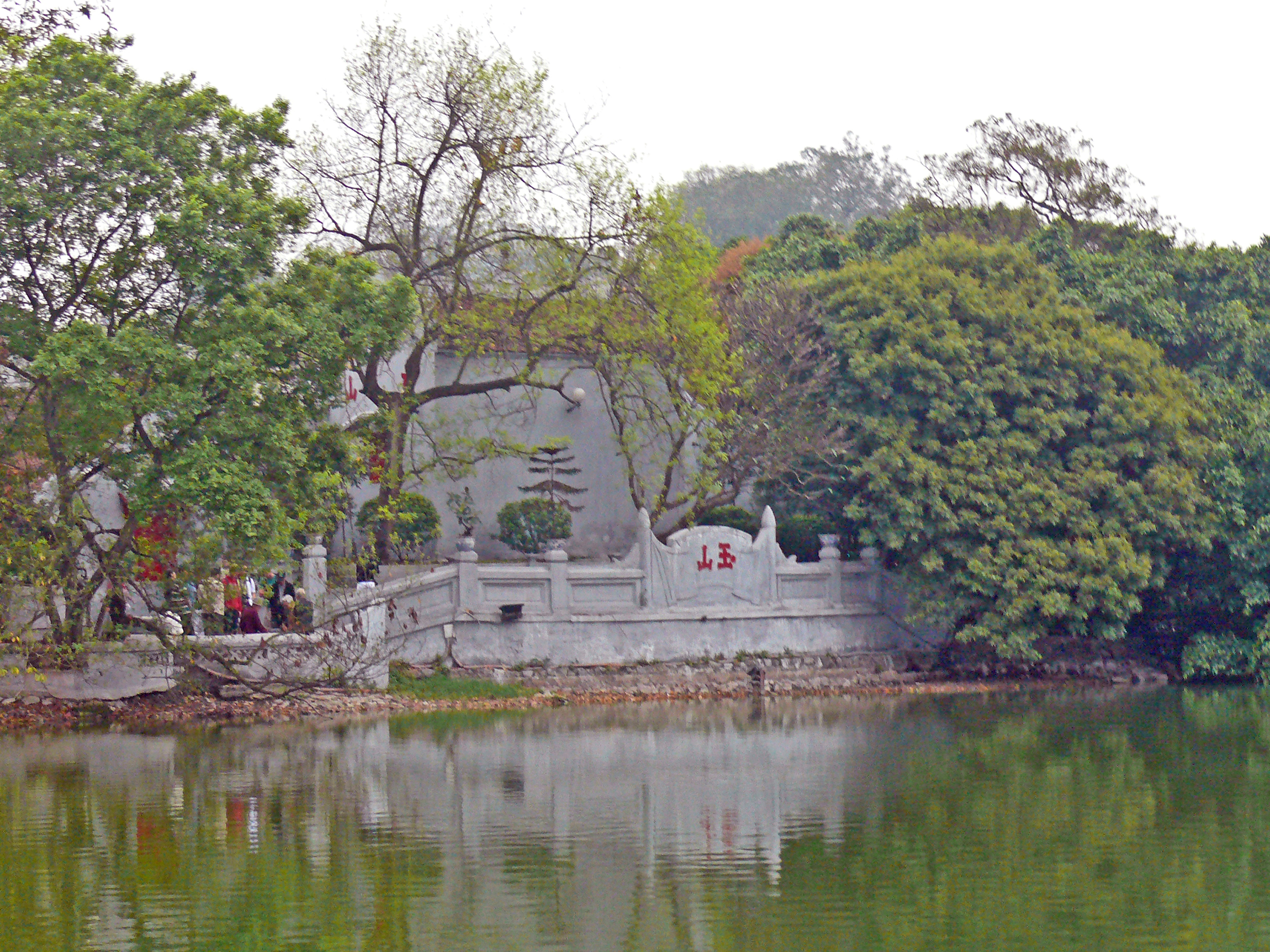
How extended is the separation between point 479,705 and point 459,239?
681 cm

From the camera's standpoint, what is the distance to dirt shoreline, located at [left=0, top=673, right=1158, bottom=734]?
17.8 metres

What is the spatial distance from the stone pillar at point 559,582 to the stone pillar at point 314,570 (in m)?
3.54

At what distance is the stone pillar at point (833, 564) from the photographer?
77.6ft

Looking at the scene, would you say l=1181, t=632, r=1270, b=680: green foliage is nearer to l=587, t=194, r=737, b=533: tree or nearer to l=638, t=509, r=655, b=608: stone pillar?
l=587, t=194, r=737, b=533: tree

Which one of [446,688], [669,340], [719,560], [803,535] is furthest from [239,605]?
[803,535]

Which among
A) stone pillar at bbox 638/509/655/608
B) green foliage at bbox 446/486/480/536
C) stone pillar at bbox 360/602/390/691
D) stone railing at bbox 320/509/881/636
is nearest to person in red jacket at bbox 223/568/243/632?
stone pillar at bbox 360/602/390/691

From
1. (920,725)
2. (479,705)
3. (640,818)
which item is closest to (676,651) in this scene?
(479,705)

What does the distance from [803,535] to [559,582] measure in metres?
4.94

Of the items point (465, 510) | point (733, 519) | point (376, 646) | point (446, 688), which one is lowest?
point (446, 688)

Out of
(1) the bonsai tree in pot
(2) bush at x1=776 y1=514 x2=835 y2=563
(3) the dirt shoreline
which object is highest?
(1) the bonsai tree in pot

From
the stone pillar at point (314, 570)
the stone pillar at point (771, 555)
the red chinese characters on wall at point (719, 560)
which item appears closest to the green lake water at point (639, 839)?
the stone pillar at point (314, 570)

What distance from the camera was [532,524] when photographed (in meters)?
25.5

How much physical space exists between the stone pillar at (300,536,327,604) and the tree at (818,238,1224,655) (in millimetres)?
8032

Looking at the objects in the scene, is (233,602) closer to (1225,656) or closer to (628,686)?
(628,686)
